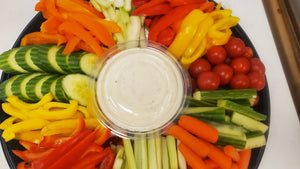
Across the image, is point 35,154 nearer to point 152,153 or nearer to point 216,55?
point 152,153

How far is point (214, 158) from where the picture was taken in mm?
1382

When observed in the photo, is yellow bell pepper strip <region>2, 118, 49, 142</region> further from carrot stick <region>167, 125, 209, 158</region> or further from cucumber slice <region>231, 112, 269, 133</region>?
cucumber slice <region>231, 112, 269, 133</region>

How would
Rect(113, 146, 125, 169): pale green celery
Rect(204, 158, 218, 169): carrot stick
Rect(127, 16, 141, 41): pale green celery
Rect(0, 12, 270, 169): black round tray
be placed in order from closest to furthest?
Rect(204, 158, 218, 169): carrot stick, Rect(113, 146, 125, 169): pale green celery, Rect(0, 12, 270, 169): black round tray, Rect(127, 16, 141, 41): pale green celery

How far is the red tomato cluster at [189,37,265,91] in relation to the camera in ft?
5.08

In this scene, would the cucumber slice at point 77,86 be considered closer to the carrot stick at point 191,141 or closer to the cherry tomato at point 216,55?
the carrot stick at point 191,141

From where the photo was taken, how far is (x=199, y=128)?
4.58 ft

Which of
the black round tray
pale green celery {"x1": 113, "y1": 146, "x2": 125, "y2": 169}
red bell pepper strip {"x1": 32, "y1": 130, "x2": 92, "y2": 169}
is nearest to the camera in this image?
red bell pepper strip {"x1": 32, "y1": 130, "x2": 92, "y2": 169}

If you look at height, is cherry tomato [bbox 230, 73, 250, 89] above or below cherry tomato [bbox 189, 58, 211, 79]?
below

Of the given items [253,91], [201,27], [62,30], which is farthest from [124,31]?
[253,91]

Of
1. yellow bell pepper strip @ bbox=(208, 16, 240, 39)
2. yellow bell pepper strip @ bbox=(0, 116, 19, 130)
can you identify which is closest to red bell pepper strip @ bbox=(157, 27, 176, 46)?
yellow bell pepper strip @ bbox=(208, 16, 240, 39)

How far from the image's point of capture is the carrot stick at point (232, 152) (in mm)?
1403

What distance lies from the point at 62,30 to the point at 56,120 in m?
0.57

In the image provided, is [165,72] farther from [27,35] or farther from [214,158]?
[27,35]

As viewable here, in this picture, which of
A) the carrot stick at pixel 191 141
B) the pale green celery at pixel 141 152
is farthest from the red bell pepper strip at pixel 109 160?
the carrot stick at pixel 191 141
